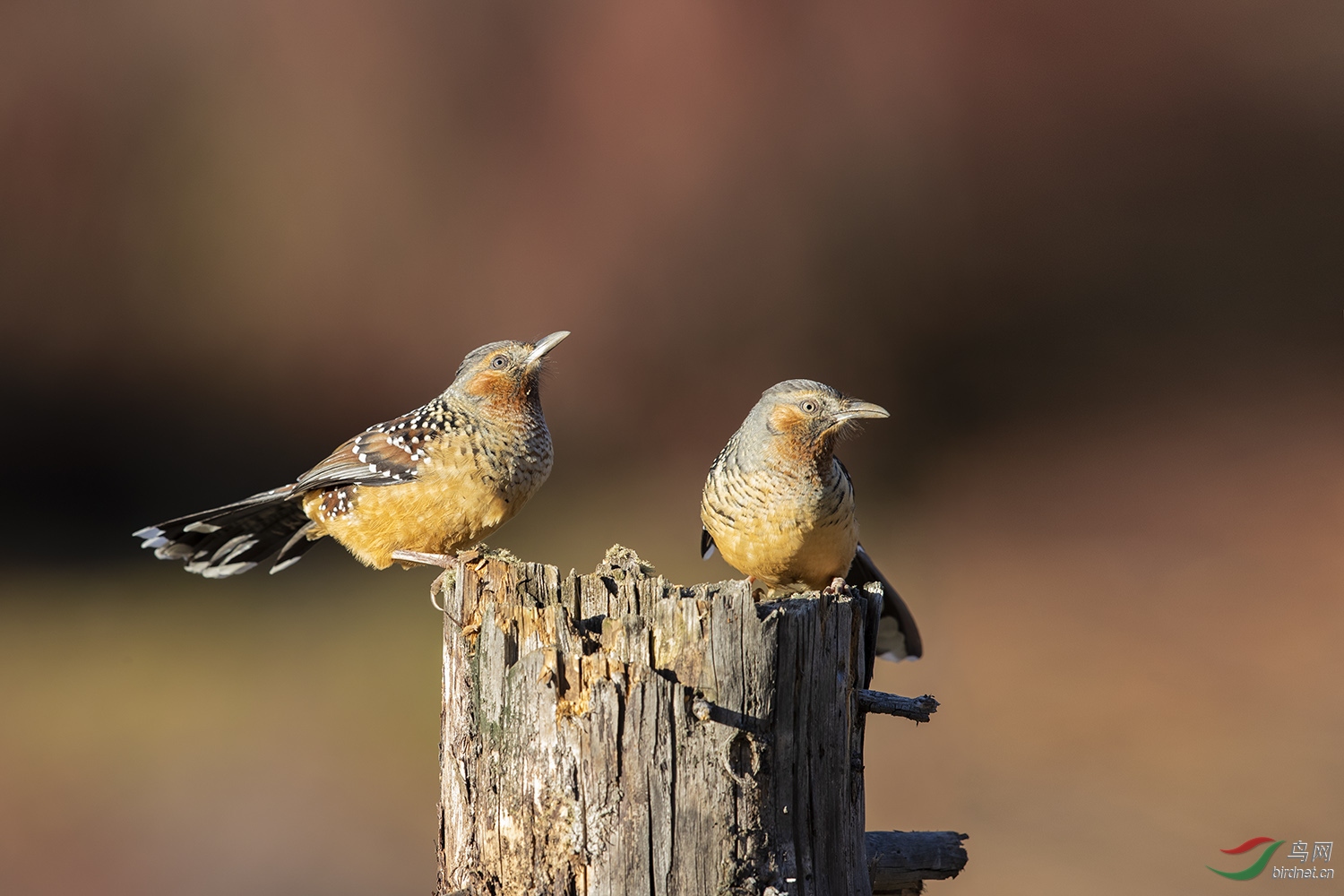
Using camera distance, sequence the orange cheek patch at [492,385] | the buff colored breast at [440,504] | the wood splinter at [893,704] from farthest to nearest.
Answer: the orange cheek patch at [492,385]
the buff colored breast at [440,504]
the wood splinter at [893,704]

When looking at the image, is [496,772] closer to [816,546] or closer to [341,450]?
[816,546]

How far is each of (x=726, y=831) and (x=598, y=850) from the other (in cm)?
32

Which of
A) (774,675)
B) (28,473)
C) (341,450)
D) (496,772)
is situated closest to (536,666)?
(496,772)

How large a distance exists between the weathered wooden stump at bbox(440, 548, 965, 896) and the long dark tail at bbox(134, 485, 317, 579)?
226 cm

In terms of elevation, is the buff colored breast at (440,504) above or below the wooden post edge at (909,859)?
above

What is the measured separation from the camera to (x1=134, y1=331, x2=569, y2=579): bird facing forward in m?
4.24

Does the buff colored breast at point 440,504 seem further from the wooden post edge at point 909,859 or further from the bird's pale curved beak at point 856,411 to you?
the wooden post edge at point 909,859

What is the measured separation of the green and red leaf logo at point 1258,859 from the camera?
698cm

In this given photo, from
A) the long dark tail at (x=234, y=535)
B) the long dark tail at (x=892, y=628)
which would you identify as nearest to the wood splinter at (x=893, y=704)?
the long dark tail at (x=892, y=628)

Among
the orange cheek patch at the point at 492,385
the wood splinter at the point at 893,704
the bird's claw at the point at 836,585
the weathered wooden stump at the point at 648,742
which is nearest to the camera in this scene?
the weathered wooden stump at the point at 648,742

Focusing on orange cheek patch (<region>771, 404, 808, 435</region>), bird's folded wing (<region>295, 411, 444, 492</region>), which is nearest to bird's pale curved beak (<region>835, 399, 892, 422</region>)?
orange cheek patch (<region>771, 404, 808, 435</region>)

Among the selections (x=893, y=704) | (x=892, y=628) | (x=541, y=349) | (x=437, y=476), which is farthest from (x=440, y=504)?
(x=892, y=628)

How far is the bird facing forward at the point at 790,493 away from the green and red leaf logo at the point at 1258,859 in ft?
15.1

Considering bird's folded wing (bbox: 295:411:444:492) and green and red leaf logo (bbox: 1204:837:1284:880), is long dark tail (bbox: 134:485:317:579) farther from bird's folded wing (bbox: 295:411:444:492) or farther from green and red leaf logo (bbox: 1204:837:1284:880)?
green and red leaf logo (bbox: 1204:837:1284:880)
